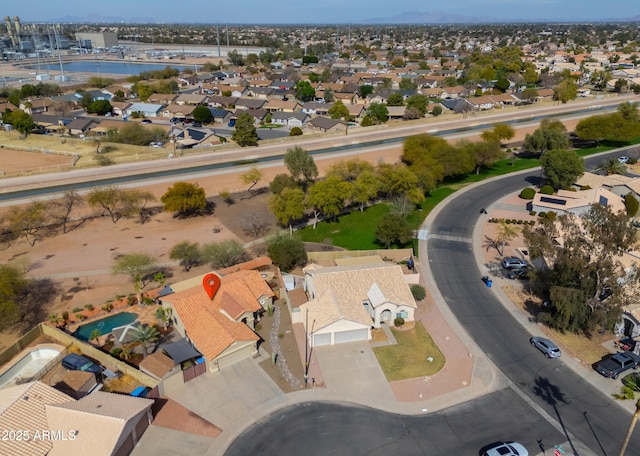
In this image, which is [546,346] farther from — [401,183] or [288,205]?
[401,183]

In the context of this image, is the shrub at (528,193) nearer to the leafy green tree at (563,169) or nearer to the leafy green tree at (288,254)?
the leafy green tree at (563,169)

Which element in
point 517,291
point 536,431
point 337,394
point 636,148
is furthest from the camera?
point 636,148

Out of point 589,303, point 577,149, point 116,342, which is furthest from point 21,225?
point 577,149

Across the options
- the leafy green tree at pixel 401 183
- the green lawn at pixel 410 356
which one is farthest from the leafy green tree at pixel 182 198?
the green lawn at pixel 410 356

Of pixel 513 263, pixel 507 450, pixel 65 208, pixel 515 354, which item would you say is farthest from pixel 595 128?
pixel 65 208

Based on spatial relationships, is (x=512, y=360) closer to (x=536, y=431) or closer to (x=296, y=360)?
(x=536, y=431)

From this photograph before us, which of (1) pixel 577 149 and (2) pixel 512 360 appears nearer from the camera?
(2) pixel 512 360

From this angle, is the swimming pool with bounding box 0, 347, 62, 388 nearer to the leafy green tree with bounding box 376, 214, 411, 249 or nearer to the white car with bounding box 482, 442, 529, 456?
the white car with bounding box 482, 442, 529, 456
